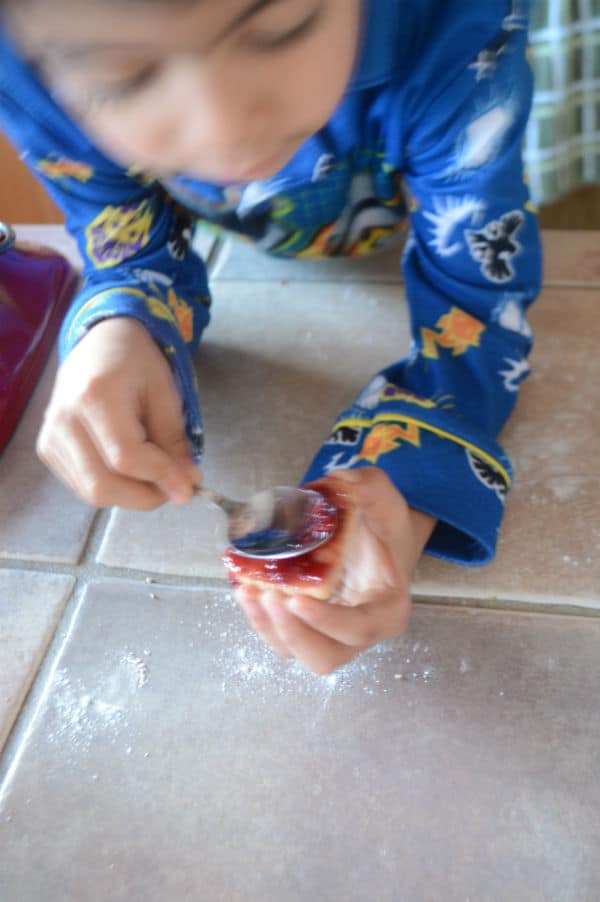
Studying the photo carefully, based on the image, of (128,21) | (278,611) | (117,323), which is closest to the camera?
(128,21)

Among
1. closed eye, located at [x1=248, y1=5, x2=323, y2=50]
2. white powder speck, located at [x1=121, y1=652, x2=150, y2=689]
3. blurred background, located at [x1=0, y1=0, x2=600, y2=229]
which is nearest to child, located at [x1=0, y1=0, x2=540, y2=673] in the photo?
closed eye, located at [x1=248, y1=5, x2=323, y2=50]

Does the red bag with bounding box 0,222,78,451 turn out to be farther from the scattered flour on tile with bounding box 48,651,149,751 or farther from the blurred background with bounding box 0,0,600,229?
the blurred background with bounding box 0,0,600,229

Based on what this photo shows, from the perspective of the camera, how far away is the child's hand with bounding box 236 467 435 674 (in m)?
0.37

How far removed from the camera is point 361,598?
40 cm

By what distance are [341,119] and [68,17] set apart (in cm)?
27

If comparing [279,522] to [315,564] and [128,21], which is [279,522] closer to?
[315,564]

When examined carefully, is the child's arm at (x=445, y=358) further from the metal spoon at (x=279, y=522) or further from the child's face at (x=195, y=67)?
the child's face at (x=195, y=67)

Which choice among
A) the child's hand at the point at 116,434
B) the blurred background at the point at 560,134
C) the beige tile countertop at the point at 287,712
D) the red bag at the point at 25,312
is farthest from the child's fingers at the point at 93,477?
the blurred background at the point at 560,134

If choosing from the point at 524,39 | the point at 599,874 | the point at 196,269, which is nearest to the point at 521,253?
the point at 524,39

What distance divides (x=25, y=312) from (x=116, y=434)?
0.31 meters

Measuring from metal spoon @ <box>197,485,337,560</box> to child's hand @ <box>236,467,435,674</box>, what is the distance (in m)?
0.02

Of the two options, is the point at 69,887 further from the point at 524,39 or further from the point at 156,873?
the point at 524,39

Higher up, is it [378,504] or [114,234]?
[114,234]

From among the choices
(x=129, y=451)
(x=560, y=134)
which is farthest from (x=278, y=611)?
(x=560, y=134)
